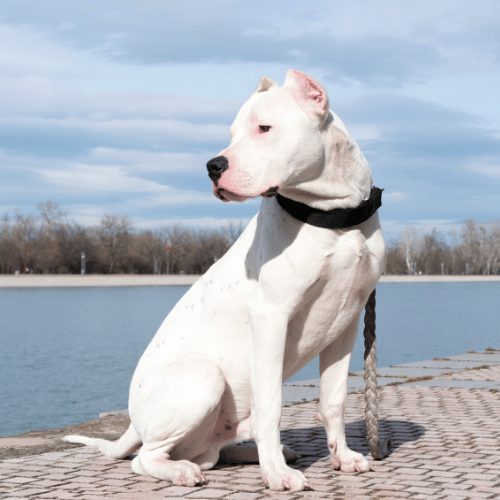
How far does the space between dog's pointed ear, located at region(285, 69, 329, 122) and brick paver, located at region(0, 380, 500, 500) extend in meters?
1.82

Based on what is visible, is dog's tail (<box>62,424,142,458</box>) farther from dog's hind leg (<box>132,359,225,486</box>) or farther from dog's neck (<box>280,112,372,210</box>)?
dog's neck (<box>280,112,372,210</box>)

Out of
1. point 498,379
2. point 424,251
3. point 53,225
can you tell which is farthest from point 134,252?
point 498,379

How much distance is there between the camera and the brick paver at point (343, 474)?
4660mm

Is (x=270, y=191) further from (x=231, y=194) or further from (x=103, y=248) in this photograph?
(x=103, y=248)

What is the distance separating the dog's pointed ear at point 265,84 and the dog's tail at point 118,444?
2.02 m

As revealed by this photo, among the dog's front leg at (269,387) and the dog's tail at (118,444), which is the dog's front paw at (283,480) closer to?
the dog's front leg at (269,387)

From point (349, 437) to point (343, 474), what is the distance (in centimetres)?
128

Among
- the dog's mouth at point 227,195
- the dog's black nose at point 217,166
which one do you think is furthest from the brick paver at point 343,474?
the dog's black nose at point 217,166

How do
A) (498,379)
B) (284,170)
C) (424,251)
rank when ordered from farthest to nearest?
(424,251)
(498,379)
(284,170)

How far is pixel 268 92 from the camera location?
4.54 meters

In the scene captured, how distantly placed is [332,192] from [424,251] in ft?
410

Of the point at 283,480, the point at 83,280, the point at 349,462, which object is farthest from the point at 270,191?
the point at 83,280

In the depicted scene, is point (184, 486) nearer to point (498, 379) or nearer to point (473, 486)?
point (473, 486)

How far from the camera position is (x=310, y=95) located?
177 inches
